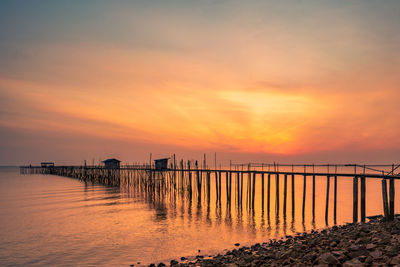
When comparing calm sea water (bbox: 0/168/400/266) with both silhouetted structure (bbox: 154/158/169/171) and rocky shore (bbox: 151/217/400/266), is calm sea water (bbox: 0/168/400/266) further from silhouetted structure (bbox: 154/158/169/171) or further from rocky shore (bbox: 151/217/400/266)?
silhouetted structure (bbox: 154/158/169/171)

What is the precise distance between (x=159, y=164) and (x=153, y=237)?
127 feet

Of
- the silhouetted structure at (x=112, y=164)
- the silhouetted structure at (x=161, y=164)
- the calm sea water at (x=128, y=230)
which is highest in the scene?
the silhouetted structure at (x=161, y=164)

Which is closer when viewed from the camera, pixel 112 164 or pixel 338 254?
pixel 338 254

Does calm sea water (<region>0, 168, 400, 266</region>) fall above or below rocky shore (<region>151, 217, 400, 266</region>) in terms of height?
below

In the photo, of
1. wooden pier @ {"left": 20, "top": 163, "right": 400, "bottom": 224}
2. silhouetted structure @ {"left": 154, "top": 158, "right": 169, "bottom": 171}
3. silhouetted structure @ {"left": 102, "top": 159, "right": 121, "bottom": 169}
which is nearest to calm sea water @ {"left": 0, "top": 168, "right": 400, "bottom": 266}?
wooden pier @ {"left": 20, "top": 163, "right": 400, "bottom": 224}

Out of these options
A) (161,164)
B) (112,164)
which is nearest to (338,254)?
(161,164)

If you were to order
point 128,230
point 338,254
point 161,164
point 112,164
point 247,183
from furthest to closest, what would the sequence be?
1. point 112,164
2. point 247,183
3. point 161,164
4. point 128,230
5. point 338,254

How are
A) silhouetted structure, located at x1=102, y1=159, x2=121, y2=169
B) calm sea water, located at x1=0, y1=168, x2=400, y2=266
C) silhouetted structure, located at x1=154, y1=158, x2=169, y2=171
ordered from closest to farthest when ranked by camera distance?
calm sea water, located at x1=0, y1=168, x2=400, y2=266
silhouetted structure, located at x1=154, y1=158, x2=169, y2=171
silhouetted structure, located at x1=102, y1=159, x2=121, y2=169

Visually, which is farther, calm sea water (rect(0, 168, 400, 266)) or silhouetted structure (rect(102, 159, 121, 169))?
silhouetted structure (rect(102, 159, 121, 169))

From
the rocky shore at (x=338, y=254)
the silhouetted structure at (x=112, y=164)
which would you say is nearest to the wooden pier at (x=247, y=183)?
the silhouetted structure at (x=112, y=164)

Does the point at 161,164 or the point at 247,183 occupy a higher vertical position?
the point at 161,164

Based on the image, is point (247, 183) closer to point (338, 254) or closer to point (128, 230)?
point (128, 230)

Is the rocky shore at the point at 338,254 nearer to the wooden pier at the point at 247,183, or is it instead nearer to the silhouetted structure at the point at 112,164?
the wooden pier at the point at 247,183

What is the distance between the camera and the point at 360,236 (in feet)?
51.5
